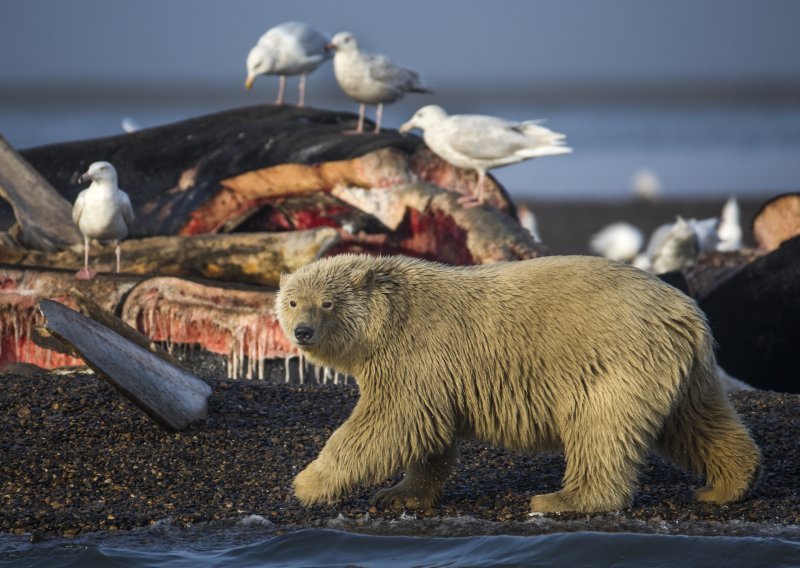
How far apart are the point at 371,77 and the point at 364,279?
7.83 m

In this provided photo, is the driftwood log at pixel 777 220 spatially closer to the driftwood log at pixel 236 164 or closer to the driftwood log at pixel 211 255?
the driftwood log at pixel 236 164

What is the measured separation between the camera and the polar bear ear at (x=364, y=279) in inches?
268

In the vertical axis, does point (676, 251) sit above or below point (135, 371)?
above

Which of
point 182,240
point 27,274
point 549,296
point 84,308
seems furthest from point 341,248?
point 549,296

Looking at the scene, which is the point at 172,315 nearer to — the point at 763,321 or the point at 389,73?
the point at 763,321

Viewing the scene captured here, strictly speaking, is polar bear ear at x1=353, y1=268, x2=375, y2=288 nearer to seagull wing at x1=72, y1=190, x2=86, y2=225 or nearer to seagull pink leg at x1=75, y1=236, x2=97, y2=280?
seagull pink leg at x1=75, y1=236, x2=97, y2=280

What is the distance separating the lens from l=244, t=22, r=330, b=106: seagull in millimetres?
15414

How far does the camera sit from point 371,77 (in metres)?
14.4

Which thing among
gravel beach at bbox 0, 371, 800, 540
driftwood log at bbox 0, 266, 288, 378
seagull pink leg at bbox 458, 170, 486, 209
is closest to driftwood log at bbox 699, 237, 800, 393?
gravel beach at bbox 0, 371, 800, 540

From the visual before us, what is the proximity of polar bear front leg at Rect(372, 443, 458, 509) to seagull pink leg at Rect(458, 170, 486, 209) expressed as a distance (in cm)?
504

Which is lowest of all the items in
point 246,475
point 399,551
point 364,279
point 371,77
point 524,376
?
point 399,551

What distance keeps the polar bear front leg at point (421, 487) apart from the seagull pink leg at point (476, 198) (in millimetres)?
5042

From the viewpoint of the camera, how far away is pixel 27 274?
34.0ft

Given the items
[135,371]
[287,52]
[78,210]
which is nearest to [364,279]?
A: [135,371]
